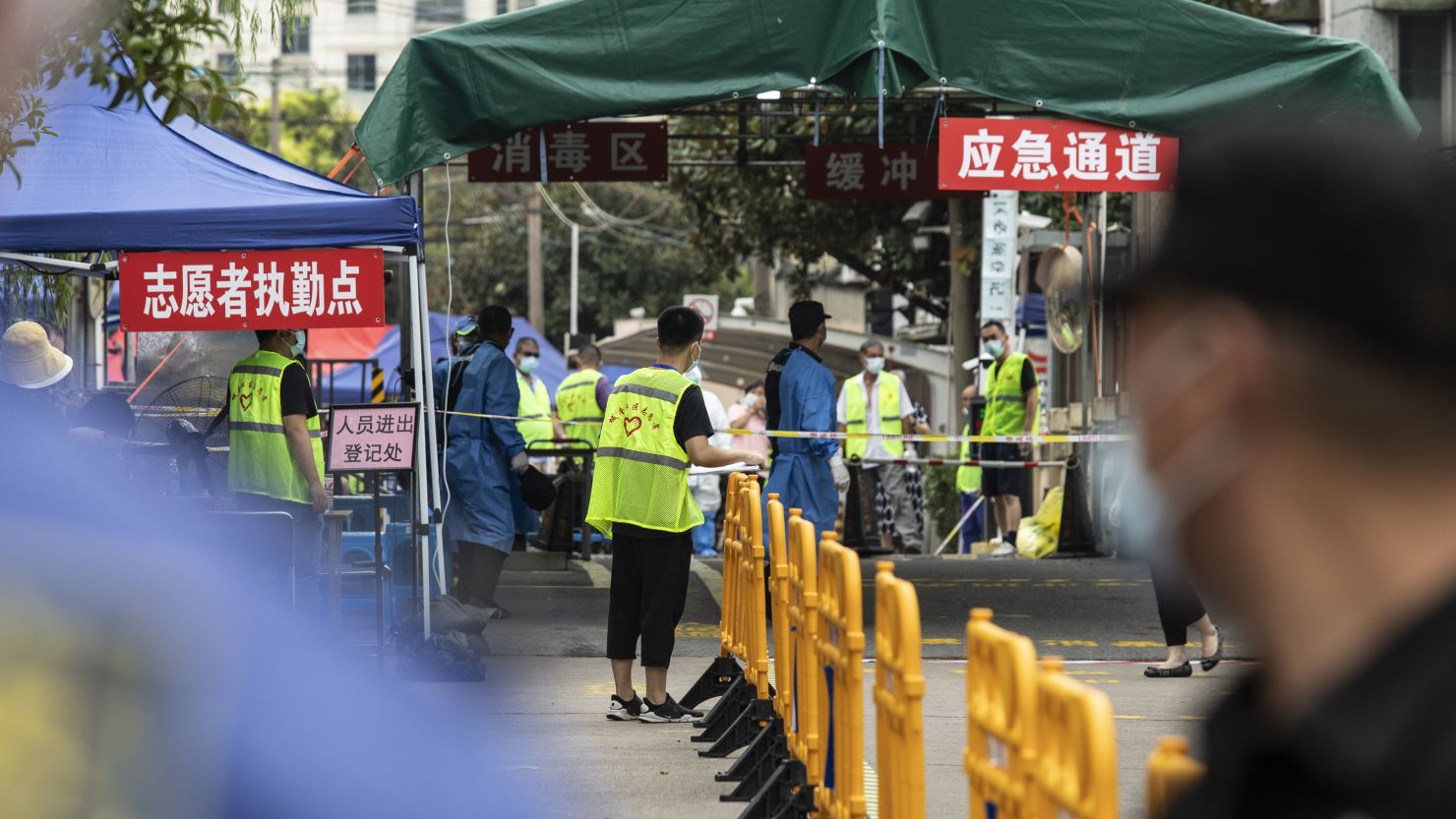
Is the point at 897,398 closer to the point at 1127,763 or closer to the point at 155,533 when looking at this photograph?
the point at 1127,763

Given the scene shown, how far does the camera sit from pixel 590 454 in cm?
1506

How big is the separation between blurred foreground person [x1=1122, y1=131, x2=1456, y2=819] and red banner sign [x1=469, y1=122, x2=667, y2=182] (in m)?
13.1

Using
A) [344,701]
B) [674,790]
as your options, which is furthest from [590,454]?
[344,701]

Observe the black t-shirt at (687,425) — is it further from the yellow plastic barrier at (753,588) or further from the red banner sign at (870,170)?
the red banner sign at (870,170)

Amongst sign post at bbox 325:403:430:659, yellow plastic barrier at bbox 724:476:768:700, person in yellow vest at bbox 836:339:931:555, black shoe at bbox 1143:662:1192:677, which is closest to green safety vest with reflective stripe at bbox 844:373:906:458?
person in yellow vest at bbox 836:339:931:555

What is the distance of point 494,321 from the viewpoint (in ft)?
39.0

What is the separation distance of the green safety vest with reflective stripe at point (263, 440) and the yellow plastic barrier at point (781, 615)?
4073 mm

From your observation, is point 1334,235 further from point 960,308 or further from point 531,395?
point 960,308

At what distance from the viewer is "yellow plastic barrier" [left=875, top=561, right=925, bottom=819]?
12.7ft

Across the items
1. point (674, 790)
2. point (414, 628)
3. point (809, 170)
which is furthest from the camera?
point (809, 170)

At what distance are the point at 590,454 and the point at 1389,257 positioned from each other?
45.9 feet

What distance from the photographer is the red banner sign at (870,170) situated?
16203 millimetres

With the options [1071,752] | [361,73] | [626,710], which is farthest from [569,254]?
[1071,752]

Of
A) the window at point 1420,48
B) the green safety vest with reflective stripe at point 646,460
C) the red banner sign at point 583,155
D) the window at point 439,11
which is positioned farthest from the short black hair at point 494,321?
the window at point 439,11
